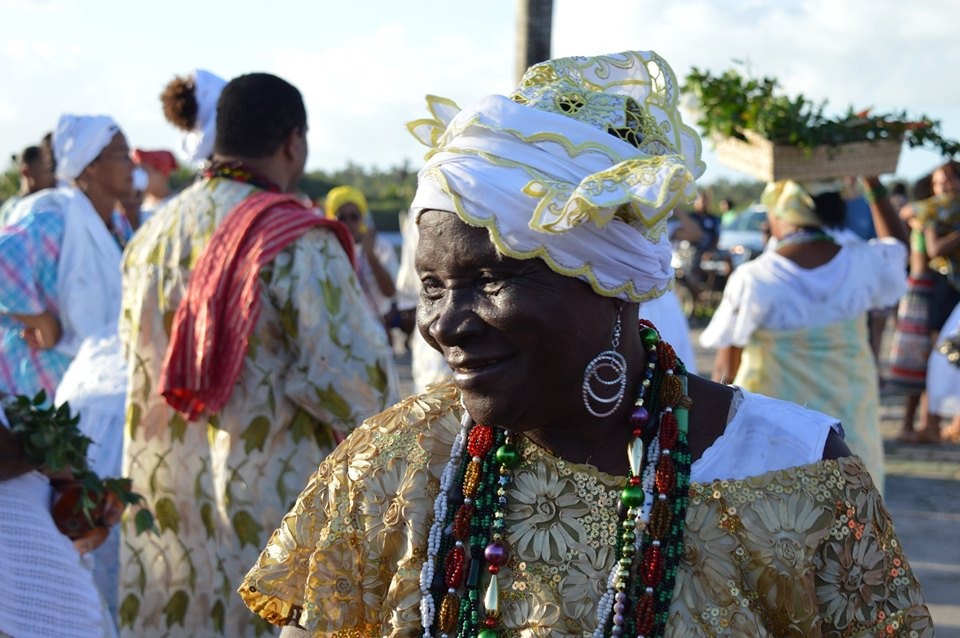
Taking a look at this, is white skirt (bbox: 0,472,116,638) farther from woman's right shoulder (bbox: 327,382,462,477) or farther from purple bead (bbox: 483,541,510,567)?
purple bead (bbox: 483,541,510,567)

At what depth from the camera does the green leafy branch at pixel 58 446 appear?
3.62 m

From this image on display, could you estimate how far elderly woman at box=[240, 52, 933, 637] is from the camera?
2.09 meters

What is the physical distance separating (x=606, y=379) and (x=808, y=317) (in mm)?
4353

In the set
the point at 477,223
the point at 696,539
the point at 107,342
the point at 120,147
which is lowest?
the point at 107,342

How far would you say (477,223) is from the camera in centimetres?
206

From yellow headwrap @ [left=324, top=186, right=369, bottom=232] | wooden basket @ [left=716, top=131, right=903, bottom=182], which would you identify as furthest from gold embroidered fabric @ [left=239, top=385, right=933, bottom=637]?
yellow headwrap @ [left=324, top=186, right=369, bottom=232]

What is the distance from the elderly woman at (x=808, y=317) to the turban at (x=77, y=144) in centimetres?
331

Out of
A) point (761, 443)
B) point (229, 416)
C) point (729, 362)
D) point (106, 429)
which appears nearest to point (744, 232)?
Result: point (729, 362)

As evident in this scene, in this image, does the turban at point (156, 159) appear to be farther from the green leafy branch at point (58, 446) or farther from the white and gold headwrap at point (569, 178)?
the white and gold headwrap at point (569, 178)

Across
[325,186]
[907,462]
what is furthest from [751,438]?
[325,186]

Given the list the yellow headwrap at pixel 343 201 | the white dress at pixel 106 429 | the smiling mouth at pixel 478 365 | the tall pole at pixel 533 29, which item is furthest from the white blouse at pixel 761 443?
the yellow headwrap at pixel 343 201

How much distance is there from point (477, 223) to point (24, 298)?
4195mm

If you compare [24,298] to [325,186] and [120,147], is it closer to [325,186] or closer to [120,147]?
[120,147]

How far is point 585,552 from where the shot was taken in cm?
216
